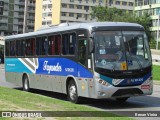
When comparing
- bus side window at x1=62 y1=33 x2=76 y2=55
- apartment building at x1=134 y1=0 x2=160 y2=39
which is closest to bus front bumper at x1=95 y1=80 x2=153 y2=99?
Answer: bus side window at x1=62 y1=33 x2=76 y2=55

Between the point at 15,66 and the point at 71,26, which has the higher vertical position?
the point at 71,26

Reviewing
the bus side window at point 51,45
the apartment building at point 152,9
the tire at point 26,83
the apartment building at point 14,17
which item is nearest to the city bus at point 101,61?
the bus side window at point 51,45

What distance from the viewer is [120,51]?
14.9 meters

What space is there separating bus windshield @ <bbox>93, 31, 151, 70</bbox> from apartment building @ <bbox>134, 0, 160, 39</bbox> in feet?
297

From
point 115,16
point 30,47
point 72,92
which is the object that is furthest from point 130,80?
point 115,16

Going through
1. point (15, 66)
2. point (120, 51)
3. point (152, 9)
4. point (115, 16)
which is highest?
point (152, 9)

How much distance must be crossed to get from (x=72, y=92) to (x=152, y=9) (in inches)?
3855

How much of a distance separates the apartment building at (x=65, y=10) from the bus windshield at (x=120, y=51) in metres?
112

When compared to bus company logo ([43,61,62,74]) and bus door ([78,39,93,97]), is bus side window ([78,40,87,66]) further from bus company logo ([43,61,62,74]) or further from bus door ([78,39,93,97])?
bus company logo ([43,61,62,74])

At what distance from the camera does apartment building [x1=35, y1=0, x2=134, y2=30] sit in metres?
128

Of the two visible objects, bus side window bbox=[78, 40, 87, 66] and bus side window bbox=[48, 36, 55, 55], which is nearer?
bus side window bbox=[78, 40, 87, 66]

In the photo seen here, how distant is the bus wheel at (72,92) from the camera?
52.8 ft

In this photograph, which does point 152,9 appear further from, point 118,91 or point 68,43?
point 118,91

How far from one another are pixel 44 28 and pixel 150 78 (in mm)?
6791
